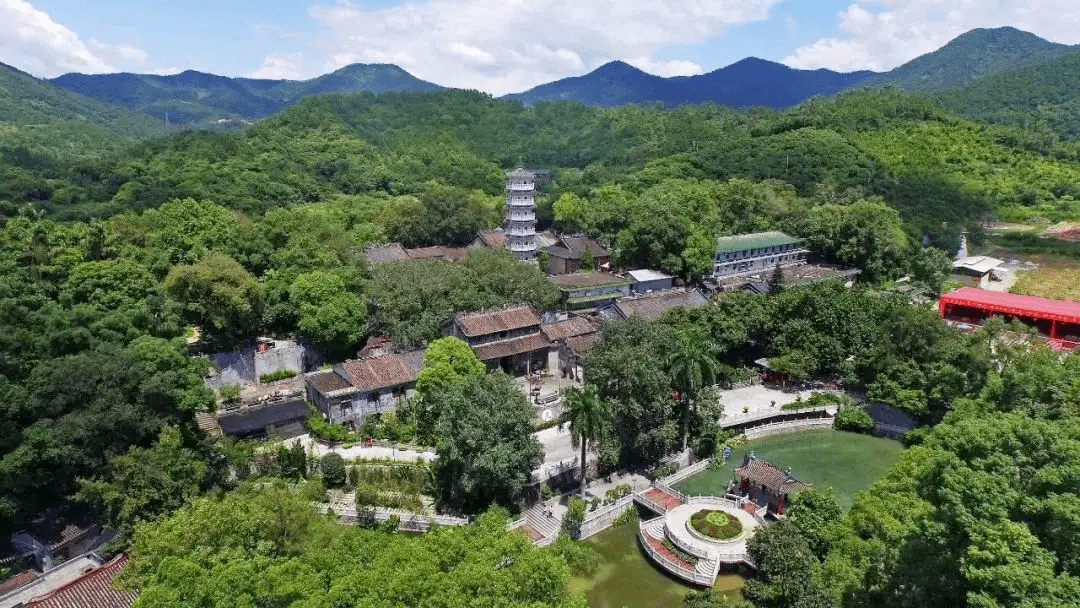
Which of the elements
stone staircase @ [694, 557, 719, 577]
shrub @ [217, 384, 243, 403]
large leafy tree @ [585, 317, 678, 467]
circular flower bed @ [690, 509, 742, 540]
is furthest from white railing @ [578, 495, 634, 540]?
shrub @ [217, 384, 243, 403]

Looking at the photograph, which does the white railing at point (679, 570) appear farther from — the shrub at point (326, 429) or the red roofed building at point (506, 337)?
the red roofed building at point (506, 337)

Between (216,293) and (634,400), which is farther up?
(216,293)

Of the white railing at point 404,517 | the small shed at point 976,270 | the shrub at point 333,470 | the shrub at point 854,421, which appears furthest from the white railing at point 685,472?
the small shed at point 976,270

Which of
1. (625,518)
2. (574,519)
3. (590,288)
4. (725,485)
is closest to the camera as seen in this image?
(574,519)

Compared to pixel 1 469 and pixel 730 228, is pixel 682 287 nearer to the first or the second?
pixel 730 228

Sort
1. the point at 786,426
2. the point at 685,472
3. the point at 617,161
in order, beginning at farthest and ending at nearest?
the point at 617,161, the point at 786,426, the point at 685,472

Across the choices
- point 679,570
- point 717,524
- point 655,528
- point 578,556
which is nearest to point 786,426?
point 717,524

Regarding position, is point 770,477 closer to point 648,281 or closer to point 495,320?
point 495,320
